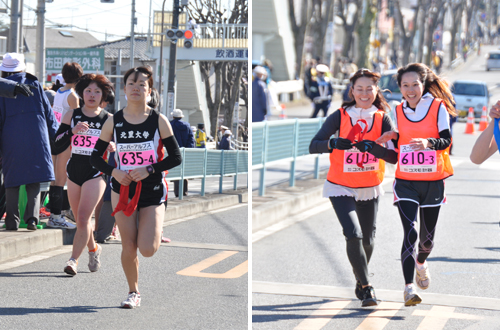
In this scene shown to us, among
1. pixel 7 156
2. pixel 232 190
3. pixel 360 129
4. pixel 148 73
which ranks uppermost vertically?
pixel 148 73

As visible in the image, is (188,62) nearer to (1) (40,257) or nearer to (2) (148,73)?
(1) (40,257)

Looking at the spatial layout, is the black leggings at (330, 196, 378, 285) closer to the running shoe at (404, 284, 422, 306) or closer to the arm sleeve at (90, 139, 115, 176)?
the running shoe at (404, 284, 422, 306)

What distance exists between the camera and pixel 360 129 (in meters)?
5.40

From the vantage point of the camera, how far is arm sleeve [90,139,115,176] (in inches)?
203

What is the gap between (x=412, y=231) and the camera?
536 centimetres

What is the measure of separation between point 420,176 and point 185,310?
1964 millimetres

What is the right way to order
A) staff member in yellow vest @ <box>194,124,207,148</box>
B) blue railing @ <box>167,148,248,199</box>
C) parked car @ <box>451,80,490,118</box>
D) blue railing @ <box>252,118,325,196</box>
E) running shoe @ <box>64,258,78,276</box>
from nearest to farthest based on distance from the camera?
running shoe @ <box>64,258,78,276</box> → staff member in yellow vest @ <box>194,124,207,148</box> → blue railing @ <box>252,118,325,196</box> → blue railing @ <box>167,148,248,199</box> → parked car @ <box>451,80,490,118</box>

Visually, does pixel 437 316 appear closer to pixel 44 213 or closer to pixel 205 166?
pixel 44 213

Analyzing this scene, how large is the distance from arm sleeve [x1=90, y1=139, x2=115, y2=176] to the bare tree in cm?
150

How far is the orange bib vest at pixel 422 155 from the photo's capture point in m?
5.29

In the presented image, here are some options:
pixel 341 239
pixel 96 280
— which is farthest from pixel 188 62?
pixel 96 280

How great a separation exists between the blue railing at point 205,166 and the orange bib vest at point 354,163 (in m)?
6.38

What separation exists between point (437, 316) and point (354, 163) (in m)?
1.27

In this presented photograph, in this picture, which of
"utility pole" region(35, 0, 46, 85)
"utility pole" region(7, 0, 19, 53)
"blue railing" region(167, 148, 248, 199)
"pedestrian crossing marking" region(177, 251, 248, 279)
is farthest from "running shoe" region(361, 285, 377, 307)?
"utility pole" region(35, 0, 46, 85)
